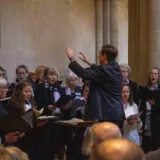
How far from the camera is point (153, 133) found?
641 cm

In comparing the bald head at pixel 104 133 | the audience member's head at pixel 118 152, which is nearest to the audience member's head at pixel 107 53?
the bald head at pixel 104 133

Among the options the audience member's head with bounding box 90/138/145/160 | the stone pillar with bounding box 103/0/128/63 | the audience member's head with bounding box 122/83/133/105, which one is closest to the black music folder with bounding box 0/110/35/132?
the audience member's head with bounding box 122/83/133/105

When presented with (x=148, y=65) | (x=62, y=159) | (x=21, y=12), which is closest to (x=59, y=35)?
(x=21, y=12)

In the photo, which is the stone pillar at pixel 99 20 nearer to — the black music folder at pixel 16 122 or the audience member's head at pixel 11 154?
the black music folder at pixel 16 122

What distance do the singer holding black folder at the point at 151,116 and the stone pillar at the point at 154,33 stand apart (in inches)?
53.8

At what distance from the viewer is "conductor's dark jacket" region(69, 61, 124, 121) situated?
15.2ft

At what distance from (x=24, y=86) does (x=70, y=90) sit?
1971 millimetres

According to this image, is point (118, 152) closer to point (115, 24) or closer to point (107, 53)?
point (107, 53)

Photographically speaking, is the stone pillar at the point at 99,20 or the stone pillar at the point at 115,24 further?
the stone pillar at the point at 115,24

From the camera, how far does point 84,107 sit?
5.89 meters

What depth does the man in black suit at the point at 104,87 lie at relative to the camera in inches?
182

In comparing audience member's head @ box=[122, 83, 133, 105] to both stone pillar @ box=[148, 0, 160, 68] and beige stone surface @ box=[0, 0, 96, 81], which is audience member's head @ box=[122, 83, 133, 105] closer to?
stone pillar @ box=[148, 0, 160, 68]

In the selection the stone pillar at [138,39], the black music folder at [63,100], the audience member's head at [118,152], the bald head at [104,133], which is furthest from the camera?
the stone pillar at [138,39]

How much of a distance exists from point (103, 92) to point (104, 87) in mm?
56
